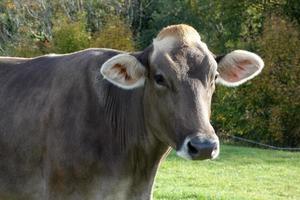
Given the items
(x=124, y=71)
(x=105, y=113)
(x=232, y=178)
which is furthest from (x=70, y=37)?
(x=124, y=71)

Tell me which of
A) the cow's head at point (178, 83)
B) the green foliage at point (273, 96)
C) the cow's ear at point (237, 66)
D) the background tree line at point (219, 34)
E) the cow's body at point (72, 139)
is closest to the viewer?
the cow's head at point (178, 83)

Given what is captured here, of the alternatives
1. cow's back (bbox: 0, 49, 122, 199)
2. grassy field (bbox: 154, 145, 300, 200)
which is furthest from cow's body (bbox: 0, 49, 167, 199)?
grassy field (bbox: 154, 145, 300, 200)

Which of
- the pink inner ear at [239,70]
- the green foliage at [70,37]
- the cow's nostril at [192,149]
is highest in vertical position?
the cow's nostril at [192,149]

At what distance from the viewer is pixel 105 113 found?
6066 mm

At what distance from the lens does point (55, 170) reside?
5.90 meters

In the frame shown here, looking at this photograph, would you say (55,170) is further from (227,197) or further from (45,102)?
(227,197)

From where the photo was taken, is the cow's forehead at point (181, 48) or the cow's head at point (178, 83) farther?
the cow's forehead at point (181, 48)

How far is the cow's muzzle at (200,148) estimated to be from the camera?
5.00 metres

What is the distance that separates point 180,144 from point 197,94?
0.41 meters

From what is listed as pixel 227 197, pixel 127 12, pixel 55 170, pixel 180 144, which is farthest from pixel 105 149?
pixel 127 12

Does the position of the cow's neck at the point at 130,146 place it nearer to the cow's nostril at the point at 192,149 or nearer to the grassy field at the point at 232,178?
the cow's nostril at the point at 192,149

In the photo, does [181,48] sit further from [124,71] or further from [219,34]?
[219,34]

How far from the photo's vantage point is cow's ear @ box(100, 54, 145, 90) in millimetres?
5629

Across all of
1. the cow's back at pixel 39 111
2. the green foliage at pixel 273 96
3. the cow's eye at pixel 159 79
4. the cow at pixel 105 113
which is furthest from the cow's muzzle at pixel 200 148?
the green foliage at pixel 273 96
